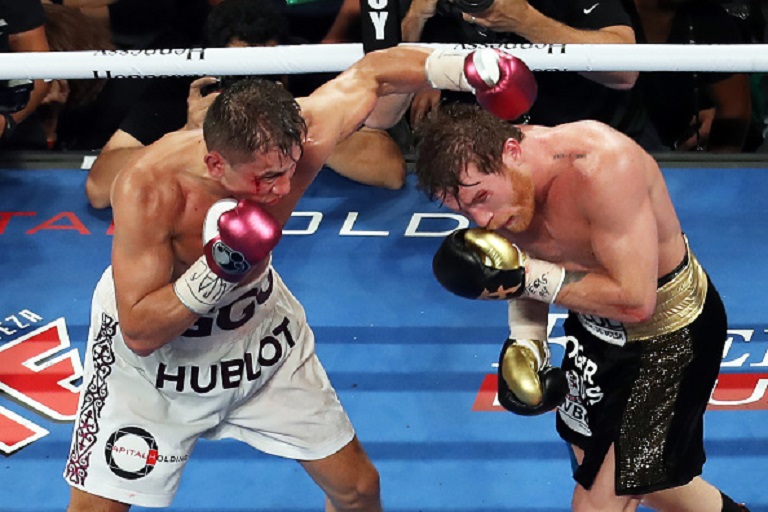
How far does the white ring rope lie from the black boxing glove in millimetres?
933

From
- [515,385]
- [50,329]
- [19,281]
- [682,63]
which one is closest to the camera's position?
[515,385]

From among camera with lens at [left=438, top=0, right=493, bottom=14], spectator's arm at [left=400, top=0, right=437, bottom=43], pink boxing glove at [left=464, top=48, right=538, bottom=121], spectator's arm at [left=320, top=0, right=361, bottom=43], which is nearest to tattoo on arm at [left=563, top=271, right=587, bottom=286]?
pink boxing glove at [left=464, top=48, right=538, bottom=121]

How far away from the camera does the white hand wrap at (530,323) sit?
2570 millimetres

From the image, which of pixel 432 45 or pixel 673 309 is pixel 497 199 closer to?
pixel 673 309

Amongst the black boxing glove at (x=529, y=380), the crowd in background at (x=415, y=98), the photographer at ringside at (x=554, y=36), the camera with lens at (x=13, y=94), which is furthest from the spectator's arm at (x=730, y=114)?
the camera with lens at (x=13, y=94)

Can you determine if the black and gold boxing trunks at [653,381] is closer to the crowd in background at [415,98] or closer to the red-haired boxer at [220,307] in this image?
the red-haired boxer at [220,307]

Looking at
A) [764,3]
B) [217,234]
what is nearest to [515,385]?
[217,234]

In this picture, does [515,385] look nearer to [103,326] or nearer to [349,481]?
[349,481]

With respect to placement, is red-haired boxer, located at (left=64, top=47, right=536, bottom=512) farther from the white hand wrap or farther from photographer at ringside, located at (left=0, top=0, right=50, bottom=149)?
photographer at ringside, located at (left=0, top=0, right=50, bottom=149)

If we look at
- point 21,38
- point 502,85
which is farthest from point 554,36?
point 21,38

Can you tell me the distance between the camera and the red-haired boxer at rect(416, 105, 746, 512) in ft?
7.43

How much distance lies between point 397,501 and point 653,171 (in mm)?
1239

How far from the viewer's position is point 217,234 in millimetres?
2227

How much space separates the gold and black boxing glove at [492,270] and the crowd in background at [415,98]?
176cm
